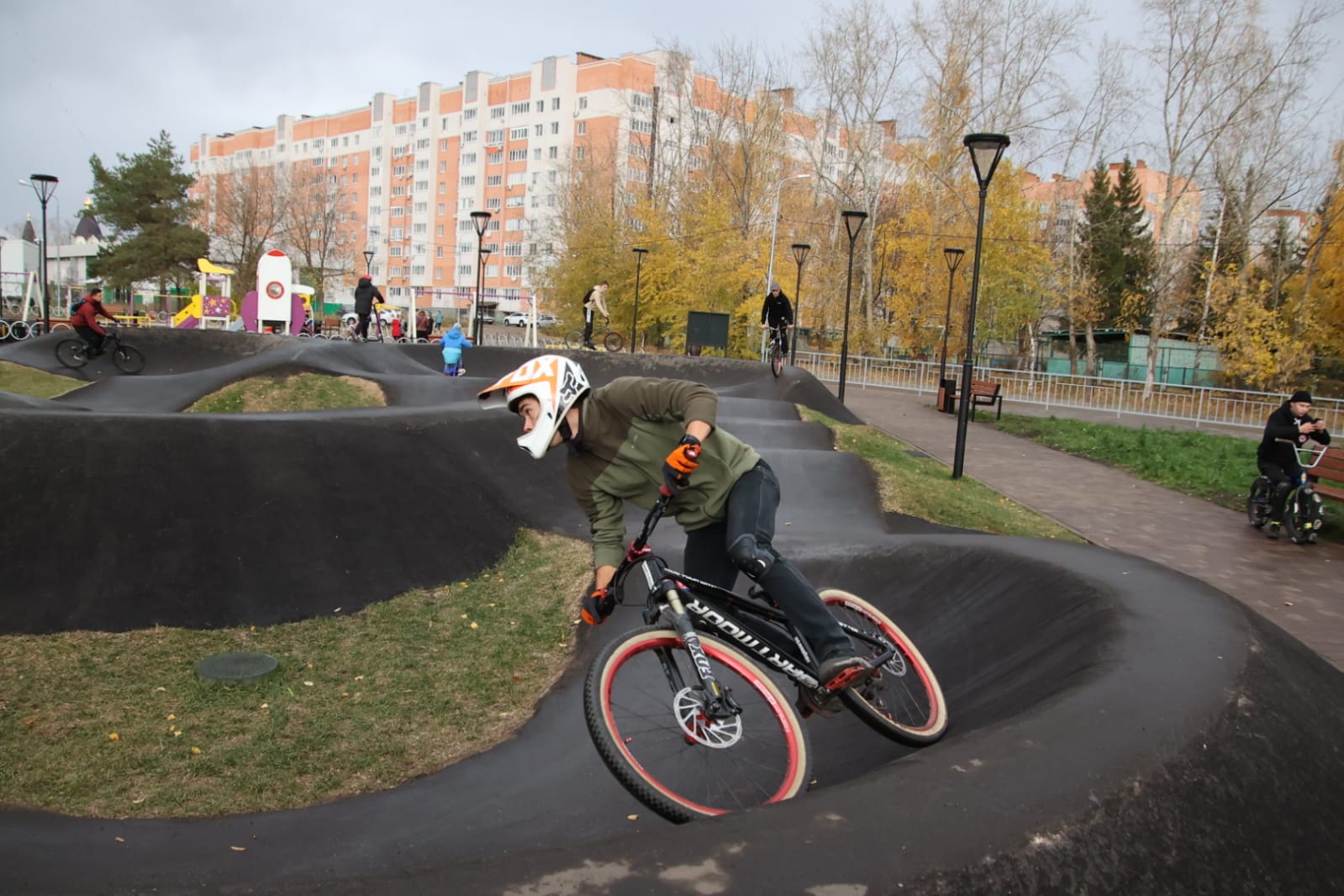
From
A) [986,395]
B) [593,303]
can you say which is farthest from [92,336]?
[986,395]

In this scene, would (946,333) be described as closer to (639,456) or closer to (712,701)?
(639,456)

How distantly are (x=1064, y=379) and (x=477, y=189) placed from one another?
77739 millimetres

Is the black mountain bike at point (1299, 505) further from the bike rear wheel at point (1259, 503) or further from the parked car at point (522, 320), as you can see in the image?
the parked car at point (522, 320)

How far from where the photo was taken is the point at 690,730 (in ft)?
10.4

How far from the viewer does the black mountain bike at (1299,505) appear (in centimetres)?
1020

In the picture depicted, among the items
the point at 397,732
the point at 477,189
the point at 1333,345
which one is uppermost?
the point at 477,189

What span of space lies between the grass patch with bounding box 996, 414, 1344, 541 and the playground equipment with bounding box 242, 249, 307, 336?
19767 millimetres

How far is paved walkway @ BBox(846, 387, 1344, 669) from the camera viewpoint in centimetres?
752

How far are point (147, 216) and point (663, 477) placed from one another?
208 feet

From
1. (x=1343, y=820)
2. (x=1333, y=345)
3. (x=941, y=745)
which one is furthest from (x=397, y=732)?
(x=1333, y=345)

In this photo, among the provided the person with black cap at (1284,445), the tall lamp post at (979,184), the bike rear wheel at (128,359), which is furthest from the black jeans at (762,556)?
the bike rear wheel at (128,359)

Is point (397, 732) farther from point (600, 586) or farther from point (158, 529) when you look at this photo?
point (158, 529)

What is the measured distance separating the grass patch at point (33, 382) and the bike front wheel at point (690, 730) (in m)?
17.9

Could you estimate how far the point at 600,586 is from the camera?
3574 mm
